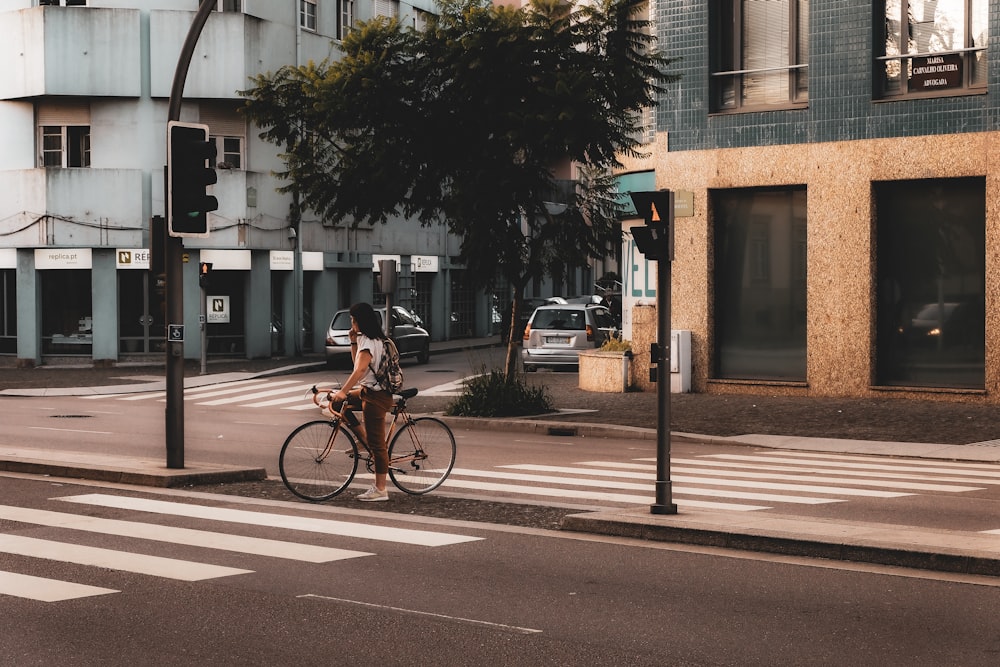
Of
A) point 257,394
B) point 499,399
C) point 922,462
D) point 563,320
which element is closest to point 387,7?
point 563,320

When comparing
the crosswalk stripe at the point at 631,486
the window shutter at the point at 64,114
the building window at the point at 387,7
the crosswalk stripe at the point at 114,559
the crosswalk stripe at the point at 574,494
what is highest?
the building window at the point at 387,7

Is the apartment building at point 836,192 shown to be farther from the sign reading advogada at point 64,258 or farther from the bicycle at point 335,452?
the sign reading advogada at point 64,258

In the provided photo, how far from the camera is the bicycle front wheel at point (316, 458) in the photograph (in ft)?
41.2

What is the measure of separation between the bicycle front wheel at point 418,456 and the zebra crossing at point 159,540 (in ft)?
4.98

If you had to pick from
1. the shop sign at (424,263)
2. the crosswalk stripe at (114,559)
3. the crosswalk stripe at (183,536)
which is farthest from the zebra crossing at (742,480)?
the shop sign at (424,263)

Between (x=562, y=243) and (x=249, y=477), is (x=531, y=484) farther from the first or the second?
(x=562, y=243)

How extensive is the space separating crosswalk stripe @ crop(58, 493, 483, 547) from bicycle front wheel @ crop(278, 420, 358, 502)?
2.69 ft

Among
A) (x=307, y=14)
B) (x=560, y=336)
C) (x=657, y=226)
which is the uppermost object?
(x=307, y=14)

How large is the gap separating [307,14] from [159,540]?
113 feet

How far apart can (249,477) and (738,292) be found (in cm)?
1344

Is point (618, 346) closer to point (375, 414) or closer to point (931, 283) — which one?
point (931, 283)

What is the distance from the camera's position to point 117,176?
38.8 meters

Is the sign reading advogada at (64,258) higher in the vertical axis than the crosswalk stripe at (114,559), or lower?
higher

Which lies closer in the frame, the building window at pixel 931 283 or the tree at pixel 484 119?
the tree at pixel 484 119
